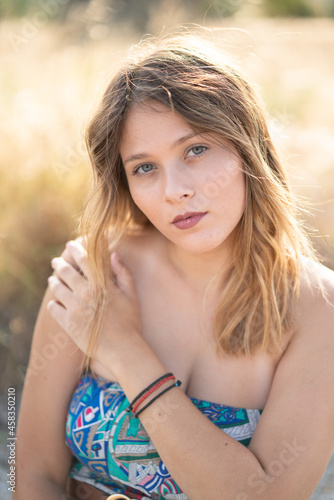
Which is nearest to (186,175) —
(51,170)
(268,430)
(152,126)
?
(152,126)

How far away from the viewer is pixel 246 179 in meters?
1.72

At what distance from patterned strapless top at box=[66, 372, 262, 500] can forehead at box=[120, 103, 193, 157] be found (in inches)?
32.3

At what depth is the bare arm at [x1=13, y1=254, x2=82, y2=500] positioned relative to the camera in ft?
6.05

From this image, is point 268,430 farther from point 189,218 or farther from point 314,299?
point 189,218

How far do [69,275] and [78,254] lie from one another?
3.9 inches

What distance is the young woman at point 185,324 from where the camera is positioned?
60.7 inches

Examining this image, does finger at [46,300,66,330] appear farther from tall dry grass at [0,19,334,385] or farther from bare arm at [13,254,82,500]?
tall dry grass at [0,19,334,385]

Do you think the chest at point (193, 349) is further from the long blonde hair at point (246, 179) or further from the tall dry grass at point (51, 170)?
the tall dry grass at point (51, 170)

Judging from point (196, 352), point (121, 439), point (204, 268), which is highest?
point (204, 268)

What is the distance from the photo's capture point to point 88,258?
6.19 feet

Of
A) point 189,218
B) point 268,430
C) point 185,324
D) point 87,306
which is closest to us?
point 268,430

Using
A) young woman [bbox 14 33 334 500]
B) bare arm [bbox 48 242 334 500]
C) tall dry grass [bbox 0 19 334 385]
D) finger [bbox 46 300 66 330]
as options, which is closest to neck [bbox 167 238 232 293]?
young woman [bbox 14 33 334 500]

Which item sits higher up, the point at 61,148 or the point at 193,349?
the point at 61,148

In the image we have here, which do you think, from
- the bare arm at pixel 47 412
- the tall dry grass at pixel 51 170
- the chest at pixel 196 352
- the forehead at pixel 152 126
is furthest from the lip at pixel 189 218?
the tall dry grass at pixel 51 170
